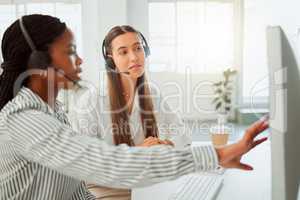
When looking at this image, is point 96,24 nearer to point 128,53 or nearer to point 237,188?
point 128,53

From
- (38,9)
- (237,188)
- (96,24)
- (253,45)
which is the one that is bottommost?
(237,188)

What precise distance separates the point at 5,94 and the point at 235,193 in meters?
0.75

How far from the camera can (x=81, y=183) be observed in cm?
109

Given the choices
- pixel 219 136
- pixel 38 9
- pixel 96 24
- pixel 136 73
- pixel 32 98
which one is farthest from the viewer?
pixel 38 9

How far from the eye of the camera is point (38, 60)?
864 mm

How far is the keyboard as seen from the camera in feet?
3.90

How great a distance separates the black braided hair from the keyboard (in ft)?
1.97

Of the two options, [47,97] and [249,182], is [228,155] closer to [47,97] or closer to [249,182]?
[47,97]

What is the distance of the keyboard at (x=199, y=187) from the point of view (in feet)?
3.90

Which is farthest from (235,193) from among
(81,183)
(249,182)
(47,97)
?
(47,97)

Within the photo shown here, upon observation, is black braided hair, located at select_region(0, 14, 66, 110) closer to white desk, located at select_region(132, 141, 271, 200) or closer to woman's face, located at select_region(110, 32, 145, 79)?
white desk, located at select_region(132, 141, 271, 200)

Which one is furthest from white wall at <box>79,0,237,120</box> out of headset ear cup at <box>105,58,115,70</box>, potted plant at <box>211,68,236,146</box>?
headset ear cup at <box>105,58,115,70</box>

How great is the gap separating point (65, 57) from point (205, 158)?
41 centimetres

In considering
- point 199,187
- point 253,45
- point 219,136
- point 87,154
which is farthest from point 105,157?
point 253,45
